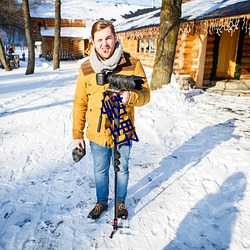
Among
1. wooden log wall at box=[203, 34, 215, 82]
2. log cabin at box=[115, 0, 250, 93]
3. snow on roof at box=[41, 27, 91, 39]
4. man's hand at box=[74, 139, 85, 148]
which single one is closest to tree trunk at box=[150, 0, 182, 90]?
log cabin at box=[115, 0, 250, 93]

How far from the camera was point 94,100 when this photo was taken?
2.08m

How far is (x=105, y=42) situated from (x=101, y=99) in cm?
49

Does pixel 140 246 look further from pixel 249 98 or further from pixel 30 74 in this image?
pixel 30 74

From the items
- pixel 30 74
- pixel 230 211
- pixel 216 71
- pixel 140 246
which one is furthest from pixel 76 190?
pixel 30 74

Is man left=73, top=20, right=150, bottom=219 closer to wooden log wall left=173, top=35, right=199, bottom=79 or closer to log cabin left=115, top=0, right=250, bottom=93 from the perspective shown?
log cabin left=115, top=0, right=250, bottom=93

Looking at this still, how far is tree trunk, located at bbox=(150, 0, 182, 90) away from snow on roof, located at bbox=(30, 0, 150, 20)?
27785 millimetres

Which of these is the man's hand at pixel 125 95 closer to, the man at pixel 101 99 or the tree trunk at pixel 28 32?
the man at pixel 101 99

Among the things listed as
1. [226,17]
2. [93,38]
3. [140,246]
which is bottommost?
[140,246]

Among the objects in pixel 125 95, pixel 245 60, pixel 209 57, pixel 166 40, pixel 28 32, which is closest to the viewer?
pixel 125 95

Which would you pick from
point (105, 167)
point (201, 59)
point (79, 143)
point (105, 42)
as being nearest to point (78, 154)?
point (79, 143)

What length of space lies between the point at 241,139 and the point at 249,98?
4911 millimetres

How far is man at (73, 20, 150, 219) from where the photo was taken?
1850mm

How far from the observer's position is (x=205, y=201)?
2775 mm

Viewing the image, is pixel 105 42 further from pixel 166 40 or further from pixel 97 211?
pixel 166 40
